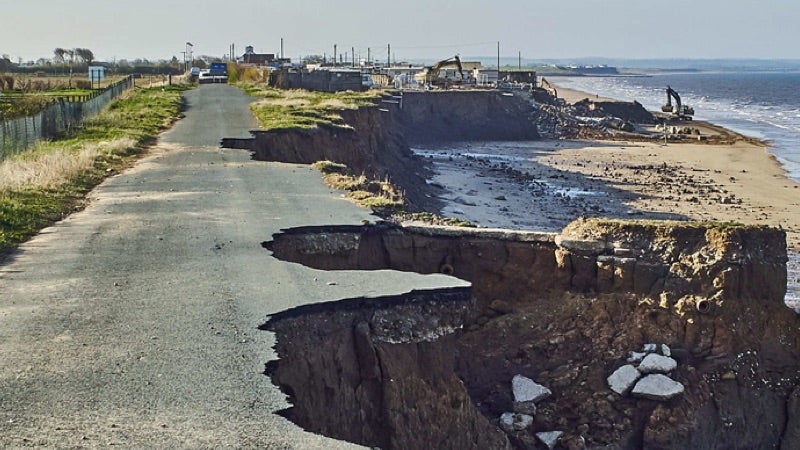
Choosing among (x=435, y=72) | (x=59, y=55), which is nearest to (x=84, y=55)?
(x=59, y=55)

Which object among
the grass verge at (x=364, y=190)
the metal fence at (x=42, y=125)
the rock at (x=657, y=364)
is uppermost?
the metal fence at (x=42, y=125)

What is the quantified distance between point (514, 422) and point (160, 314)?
13.2ft

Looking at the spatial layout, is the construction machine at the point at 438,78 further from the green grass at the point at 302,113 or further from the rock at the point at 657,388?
the rock at the point at 657,388

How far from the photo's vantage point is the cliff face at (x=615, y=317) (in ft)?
36.9

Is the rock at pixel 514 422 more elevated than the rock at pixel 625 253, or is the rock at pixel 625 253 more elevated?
the rock at pixel 625 253

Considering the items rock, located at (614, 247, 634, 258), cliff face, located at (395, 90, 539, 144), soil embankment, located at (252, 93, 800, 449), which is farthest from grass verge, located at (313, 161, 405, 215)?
cliff face, located at (395, 90, 539, 144)

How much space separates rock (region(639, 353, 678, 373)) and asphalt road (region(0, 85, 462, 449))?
107 inches

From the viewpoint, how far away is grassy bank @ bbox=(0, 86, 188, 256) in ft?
46.3

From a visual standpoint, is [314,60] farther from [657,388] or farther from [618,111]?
[657,388]

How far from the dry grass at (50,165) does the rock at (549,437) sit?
993 cm

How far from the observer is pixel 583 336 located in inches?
476

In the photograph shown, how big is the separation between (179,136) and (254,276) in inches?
686

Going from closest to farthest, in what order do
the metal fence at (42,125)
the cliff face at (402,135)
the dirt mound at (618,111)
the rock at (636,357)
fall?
the rock at (636,357) < the metal fence at (42,125) < the cliff face at (402,135) < the dirt mound at (618,111)

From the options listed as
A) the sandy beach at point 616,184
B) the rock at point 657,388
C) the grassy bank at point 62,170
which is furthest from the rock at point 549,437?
the sandy beach at point 616,184
